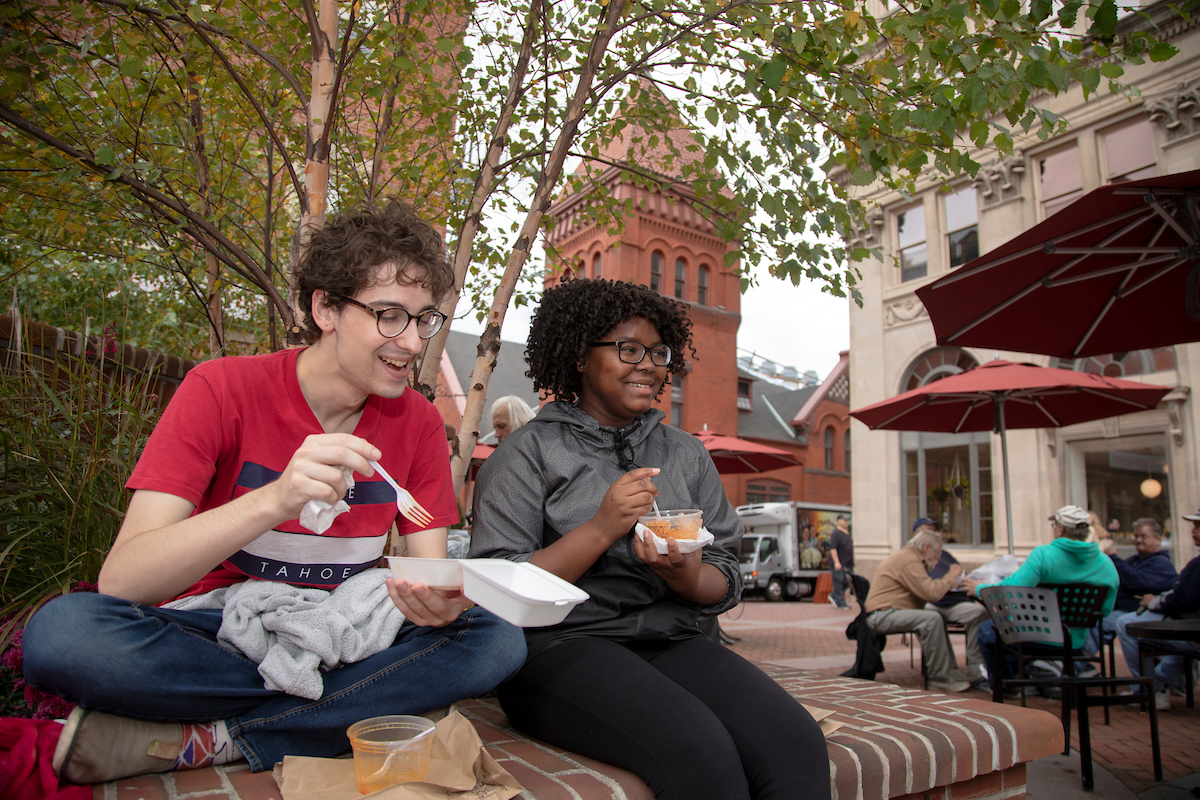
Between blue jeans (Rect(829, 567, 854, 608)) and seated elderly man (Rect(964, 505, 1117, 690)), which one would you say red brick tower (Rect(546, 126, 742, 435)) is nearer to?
blue jeans (Rect(829, 567, 854, 608))

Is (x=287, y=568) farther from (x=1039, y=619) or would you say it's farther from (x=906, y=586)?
(x=906, y=586)

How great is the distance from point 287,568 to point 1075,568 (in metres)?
5.34

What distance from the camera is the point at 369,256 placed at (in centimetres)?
191

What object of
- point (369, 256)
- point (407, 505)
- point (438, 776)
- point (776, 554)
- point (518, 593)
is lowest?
point (776, 554)

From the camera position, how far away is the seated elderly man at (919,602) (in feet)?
19.7

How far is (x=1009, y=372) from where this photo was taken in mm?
6742

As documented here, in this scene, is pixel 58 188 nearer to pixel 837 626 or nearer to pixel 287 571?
pixel 287 571

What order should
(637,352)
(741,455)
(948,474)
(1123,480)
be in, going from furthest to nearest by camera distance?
(948,474)
(1123,480)
(741,455)
(637,352)

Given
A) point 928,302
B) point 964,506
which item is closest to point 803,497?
point 964,506

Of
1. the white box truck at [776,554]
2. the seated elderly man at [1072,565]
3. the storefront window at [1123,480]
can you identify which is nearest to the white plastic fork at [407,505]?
the seated elderly man at [1072,565]

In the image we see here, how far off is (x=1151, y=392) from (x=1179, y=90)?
30.1ft

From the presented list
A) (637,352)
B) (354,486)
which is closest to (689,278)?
(637,352)

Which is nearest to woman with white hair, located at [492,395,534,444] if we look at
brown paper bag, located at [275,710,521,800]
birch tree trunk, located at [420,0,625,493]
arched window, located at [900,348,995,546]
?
birch tree trunk, located at [420,0,625,493]

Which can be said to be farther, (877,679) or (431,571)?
(877,679)
